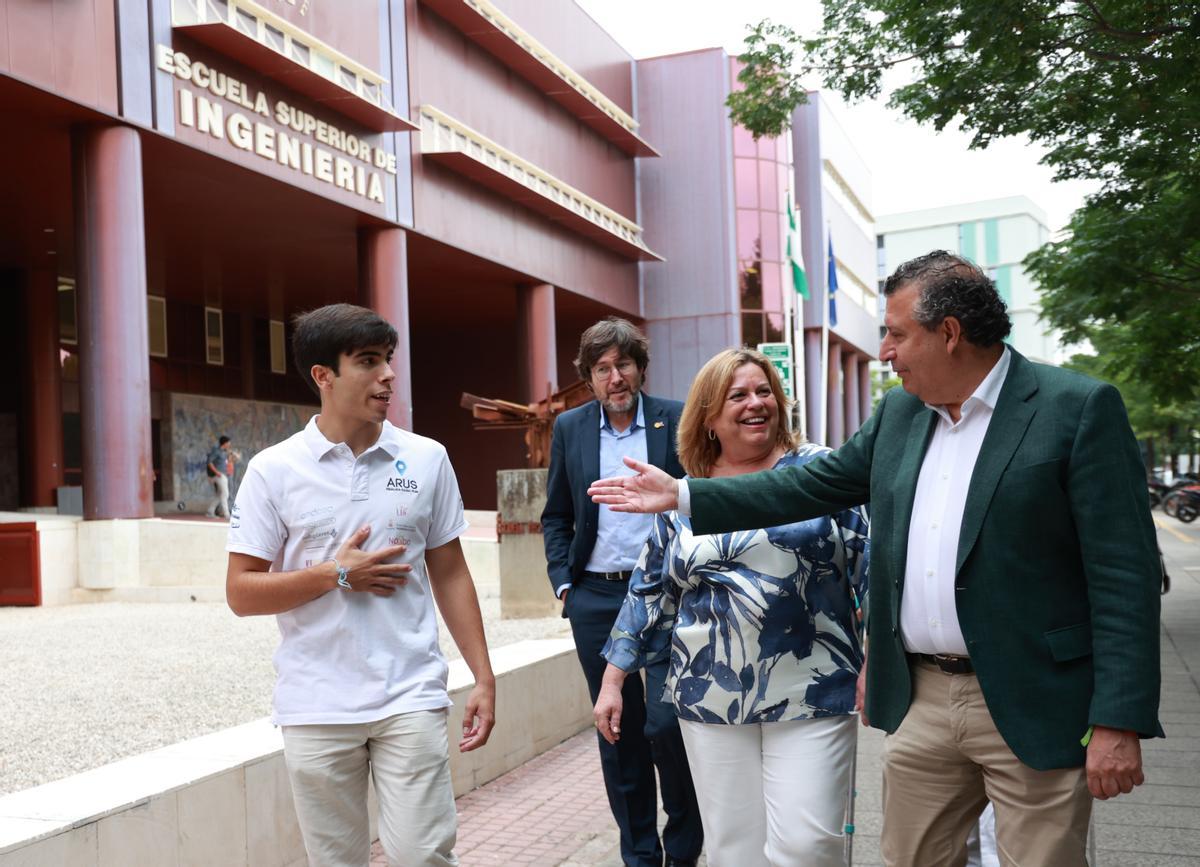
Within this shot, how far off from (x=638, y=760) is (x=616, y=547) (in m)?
0.85

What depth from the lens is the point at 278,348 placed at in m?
36.2

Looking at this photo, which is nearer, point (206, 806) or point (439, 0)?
point (206, 806)

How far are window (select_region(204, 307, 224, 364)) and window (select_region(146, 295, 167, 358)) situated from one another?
1.77 metres

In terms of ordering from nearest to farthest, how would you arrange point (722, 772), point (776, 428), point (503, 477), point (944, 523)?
point (944, 523) → point (722, 772) → point (776, 428) → point (503, 477)

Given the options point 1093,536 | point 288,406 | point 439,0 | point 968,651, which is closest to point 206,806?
point 968,651

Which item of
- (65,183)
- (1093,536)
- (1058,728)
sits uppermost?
(65,183)

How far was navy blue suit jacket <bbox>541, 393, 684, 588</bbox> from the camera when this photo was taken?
5.02m

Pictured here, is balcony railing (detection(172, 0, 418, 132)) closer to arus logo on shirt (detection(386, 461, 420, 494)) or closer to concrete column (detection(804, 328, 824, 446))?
arus logo on shirt (detection(386, 461, 420, 494))

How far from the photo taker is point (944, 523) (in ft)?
9.68

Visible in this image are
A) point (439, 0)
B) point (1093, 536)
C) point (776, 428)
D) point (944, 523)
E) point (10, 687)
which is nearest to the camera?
point (1093, 536)

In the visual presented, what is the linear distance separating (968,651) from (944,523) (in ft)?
1.01

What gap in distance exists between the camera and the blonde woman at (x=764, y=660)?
3.44 metres

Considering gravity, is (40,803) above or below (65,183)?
below

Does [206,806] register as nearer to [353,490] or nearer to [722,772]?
[353,490]
